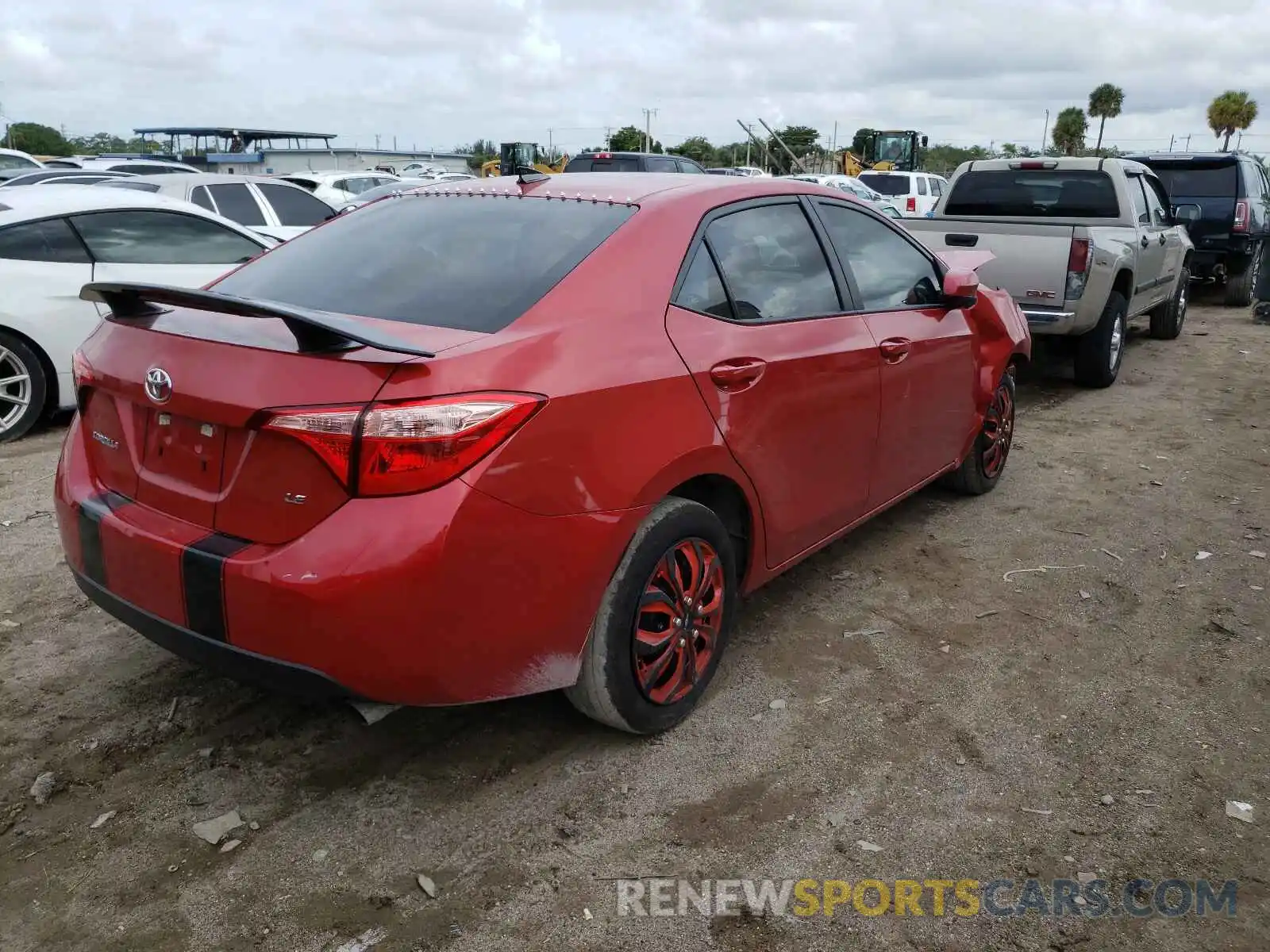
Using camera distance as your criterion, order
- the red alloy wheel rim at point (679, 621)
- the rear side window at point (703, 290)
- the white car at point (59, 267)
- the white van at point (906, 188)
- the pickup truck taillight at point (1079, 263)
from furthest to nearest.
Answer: the white van at point (906, 188) < the pickup truck taillight at point (1079, 263) < the white car at point (59, 267) < the rear side window at point (703, 290) < the red alloy wheel rim at point (679, 621)

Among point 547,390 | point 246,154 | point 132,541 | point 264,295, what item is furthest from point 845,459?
point 246,154

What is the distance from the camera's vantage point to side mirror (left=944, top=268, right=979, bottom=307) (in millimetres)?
4254

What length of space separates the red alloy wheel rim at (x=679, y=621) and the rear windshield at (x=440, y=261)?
87cm

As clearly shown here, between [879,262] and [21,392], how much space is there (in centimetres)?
518

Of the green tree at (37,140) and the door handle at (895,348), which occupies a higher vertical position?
the green tree at (37,140)

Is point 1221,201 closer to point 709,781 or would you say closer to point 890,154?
point 709,781

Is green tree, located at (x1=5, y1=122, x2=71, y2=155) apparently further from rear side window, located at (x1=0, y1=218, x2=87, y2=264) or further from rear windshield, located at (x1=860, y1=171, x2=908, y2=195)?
rear side window, located at (x1=0, y1=218, x2=87, y2=264)

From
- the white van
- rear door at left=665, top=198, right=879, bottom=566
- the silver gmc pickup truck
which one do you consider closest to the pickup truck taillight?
the silver gmc pickup truck

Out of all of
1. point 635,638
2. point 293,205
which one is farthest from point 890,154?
point 635,638

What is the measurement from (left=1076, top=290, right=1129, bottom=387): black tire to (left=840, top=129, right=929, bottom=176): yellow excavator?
28.6 meters

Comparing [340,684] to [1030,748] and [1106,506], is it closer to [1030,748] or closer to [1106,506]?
[1030,748]

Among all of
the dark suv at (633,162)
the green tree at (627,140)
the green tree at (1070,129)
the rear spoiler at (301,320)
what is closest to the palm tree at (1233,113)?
the green tree at (1070,129)

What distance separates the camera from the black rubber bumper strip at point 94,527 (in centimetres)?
271

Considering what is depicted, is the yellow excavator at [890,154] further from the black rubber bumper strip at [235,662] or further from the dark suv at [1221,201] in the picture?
the black rubber bumper strip at [235,662]
